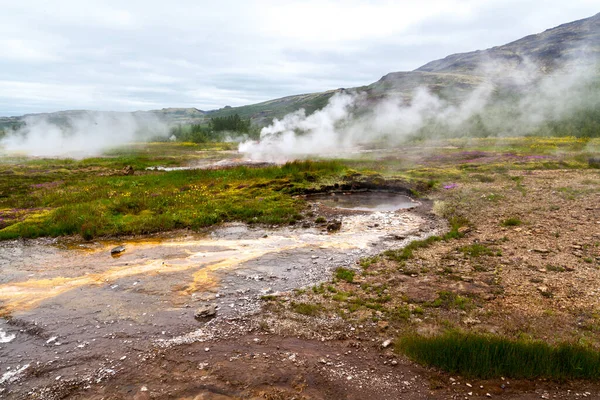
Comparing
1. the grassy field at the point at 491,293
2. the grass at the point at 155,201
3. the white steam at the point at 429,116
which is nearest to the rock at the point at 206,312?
the grassy field at the point at 491,293

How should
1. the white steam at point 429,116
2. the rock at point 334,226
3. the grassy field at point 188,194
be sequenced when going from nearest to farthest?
the rock at point 334,226
the grassy field at point 188,194
the white steam at point 429,116

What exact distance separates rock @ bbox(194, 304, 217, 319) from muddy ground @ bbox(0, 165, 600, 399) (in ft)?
0.72

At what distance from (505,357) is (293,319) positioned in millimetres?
5878

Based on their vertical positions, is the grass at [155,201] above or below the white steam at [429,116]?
below

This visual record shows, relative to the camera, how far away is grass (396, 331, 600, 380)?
8203mm

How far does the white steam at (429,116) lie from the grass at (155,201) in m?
24.4

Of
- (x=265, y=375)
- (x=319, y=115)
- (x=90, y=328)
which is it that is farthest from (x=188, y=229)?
(x=319, y=115)

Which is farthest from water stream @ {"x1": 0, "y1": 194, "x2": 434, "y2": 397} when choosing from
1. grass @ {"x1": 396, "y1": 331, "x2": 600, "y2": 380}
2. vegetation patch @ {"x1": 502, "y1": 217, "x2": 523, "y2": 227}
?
grass @ {"x1": 396, "y1": 331, "x2": 600, "y2": 380}

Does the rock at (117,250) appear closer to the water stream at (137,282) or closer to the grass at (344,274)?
the water stream at (137,282)

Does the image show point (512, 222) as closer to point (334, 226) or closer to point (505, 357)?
point (334, 226)

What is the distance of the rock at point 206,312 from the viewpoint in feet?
37.9

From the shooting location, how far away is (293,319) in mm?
11117

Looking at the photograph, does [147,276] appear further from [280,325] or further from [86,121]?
[86,121]

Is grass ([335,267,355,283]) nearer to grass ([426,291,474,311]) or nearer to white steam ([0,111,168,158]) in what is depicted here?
grass ([426,291,474,311])
